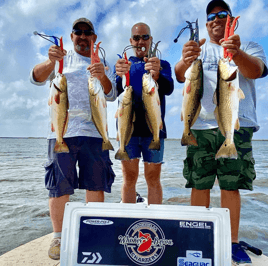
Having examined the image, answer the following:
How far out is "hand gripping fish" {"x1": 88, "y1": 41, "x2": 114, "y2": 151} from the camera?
3.16m

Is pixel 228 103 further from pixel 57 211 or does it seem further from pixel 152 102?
pixel 57 211

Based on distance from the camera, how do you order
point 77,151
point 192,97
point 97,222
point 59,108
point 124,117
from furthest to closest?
point 77,151
point 124,117
point 59,108
point 192,97
point 97,222

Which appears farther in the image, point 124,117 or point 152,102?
point 124,117

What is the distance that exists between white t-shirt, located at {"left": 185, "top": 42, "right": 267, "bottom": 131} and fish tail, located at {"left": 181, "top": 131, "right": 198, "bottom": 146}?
0.29 m

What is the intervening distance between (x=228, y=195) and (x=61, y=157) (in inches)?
80.2

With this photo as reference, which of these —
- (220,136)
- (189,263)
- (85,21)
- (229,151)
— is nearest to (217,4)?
(220,136)

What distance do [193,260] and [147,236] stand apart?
0.40 meters

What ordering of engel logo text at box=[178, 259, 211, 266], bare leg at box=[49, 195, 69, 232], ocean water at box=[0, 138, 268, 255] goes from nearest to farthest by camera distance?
1. engel logo text at box=[178, 259, 211, 266]
2. bare leg at box=[49, 195, 69, 232]
3. ocean water at box=[0, 138, 268, 255]

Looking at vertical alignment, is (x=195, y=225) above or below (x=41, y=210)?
above

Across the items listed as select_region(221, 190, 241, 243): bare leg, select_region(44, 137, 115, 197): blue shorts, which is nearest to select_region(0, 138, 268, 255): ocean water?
select_region(221, 190, 241, 243): bare leg

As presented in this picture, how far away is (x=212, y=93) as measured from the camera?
3.23 meters

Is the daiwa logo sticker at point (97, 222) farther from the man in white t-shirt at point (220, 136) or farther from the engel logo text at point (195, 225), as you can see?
the man in white t-shirt at point (220, 136)

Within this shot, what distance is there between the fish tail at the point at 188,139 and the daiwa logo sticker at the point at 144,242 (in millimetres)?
1069

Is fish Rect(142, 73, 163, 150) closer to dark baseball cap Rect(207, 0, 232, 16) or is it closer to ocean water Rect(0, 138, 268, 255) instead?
dark baseball cap Rect(207, 0, 232, 16)
